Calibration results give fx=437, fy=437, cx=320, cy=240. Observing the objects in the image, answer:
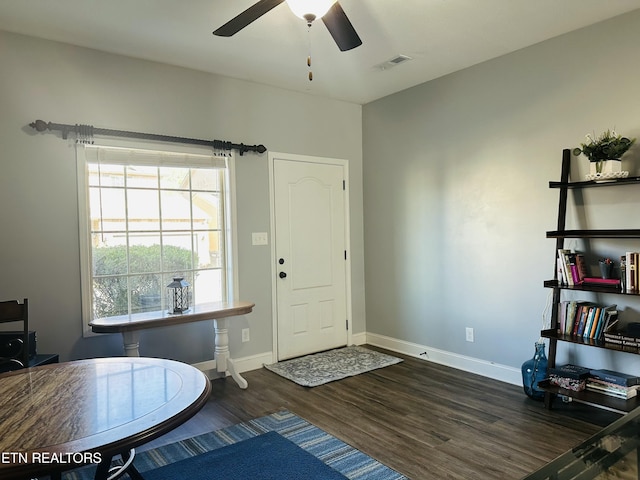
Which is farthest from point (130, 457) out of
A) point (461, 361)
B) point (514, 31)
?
point (514, 31)

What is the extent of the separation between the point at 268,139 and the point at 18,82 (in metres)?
1.98

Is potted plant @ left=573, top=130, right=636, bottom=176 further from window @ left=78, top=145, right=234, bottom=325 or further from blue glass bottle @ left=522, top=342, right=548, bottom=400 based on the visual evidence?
window @ left=78, top=145, right=234, bottom=325

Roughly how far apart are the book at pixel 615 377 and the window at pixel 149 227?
2.89 m

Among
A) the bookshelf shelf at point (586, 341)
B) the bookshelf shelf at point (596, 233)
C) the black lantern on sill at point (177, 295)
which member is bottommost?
the bookshelf shelf at point (586, 341)

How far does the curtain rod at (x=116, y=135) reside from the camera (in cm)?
309

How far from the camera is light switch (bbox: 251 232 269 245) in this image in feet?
13.5

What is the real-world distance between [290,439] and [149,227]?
201cm

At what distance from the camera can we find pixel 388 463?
7.87 feet

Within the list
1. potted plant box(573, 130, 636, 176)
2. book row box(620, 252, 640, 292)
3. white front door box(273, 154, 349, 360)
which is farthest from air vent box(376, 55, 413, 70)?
book row box(620, 252, 640, 292)

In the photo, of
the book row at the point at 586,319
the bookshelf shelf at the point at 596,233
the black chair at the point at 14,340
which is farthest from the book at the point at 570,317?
the black chair at the point at 14,340

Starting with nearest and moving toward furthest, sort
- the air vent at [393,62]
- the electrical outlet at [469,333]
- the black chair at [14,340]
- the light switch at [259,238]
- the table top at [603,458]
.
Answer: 1. the table top at [603,458]
2. the black chair at [14,340]
3. the air vent at [393,62]
4. the electrical outlet at [469,333]
5. the light switch at [259,238]

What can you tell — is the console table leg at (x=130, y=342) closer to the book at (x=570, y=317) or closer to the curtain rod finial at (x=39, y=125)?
the curtain rod finial at (x=39, y=125)

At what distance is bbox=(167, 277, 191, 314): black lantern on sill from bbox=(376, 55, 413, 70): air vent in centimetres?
243

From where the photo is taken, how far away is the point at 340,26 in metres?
2.18
